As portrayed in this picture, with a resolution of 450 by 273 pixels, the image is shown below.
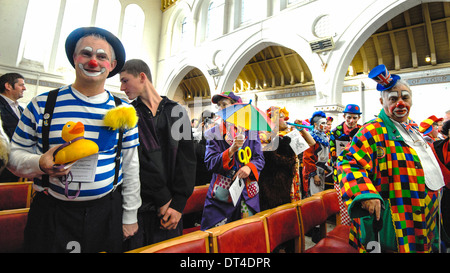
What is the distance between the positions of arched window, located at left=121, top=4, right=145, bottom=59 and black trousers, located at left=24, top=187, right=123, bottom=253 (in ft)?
43.8

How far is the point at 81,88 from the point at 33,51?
Answer: 13.0 meters

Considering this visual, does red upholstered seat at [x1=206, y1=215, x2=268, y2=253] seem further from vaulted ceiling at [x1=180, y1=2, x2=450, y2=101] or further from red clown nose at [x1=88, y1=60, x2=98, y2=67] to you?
vaulted ceiling at [x1=180, y1=2, x2=450, y2=101]

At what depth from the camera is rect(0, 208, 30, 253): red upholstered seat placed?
1.35 meters

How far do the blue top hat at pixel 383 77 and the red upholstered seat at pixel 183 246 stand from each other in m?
1.52

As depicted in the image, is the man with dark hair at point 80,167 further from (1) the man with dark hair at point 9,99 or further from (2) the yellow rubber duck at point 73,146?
(1) the man with dark hair at point 9,99

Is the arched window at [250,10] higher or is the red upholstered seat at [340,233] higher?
the arched window at [250,10]

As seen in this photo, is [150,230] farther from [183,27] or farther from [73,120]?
[183,27]

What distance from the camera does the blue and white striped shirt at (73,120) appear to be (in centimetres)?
101

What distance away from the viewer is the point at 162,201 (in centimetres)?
132

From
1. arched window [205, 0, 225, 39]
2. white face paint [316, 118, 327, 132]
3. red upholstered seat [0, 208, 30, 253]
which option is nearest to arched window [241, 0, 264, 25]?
arched window [205, 0, 225, 39]

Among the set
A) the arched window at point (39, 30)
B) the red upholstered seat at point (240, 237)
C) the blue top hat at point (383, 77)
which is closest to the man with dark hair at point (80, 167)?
the red upholstered seat at point (240, 237)
